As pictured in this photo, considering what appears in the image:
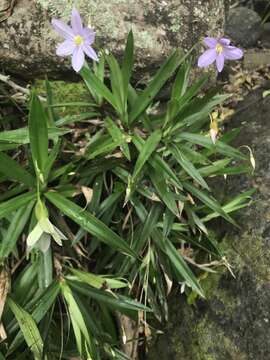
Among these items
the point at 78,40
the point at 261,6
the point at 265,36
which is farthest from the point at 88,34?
the point at 261,6

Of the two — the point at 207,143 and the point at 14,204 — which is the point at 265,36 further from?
the point at 14,204

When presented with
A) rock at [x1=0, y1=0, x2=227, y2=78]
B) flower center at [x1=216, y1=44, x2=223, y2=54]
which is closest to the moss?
rock at [x1=0, y1=0, x2=227, y2=78]

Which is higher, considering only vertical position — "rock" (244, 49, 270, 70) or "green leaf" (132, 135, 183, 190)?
"green leaf" (132, 135, 183, 190)

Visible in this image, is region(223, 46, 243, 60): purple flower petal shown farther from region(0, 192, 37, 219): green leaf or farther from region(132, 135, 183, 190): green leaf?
region(0, 192, 37, 219): green leaf

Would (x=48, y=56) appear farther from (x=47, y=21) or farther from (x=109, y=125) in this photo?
(x=109, y=125)

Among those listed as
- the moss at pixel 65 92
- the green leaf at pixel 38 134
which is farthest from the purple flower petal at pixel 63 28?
→ the moss at pixel 65 92

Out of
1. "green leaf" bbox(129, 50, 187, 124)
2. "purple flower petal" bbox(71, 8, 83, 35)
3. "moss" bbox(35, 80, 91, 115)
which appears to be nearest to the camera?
"purple flower petal" bbox(71, 8, 83, 35)

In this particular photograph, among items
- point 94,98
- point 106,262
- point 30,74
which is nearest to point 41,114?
point 94,98
